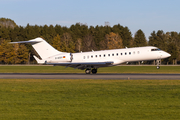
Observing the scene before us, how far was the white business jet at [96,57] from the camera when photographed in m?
35.1

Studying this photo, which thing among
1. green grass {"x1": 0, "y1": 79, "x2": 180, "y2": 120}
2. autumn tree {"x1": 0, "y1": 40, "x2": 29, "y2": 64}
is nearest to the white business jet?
green grass {"x1": 0, "y1": 79, "x2": 180, "y2": 120}

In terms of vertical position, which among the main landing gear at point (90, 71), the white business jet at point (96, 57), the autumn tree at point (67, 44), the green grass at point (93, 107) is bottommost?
the green grass at point (93, 107)

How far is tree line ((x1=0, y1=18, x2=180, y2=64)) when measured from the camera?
363 feet

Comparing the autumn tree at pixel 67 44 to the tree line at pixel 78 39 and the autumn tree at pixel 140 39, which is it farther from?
the autumn tree at pixel 140 39

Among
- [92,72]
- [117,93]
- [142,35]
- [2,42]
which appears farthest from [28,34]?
[117,93]

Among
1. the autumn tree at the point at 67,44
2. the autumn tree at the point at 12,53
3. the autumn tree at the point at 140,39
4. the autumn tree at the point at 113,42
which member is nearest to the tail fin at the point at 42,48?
the autumn tree at the point at 67,44

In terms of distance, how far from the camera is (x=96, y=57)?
3662cm

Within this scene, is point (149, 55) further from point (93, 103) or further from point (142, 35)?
point (142, 35)

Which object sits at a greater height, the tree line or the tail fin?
the tree line

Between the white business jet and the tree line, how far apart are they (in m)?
70.8

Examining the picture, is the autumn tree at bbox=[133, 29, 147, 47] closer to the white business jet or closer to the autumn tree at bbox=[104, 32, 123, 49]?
the autumn tree at bbox=[104, 32, 123, 49]

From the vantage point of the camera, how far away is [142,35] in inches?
4970

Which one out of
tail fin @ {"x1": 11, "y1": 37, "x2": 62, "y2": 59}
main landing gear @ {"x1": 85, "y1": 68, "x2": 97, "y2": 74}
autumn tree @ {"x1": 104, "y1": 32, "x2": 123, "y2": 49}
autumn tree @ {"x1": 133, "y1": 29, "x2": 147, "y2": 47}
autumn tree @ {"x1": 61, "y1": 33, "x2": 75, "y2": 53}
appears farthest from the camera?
autumn tree @ {"x1": 133, "y1": 29, "x2": 147, "y2": 47}

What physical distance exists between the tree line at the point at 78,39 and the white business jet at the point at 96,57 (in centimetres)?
7077
